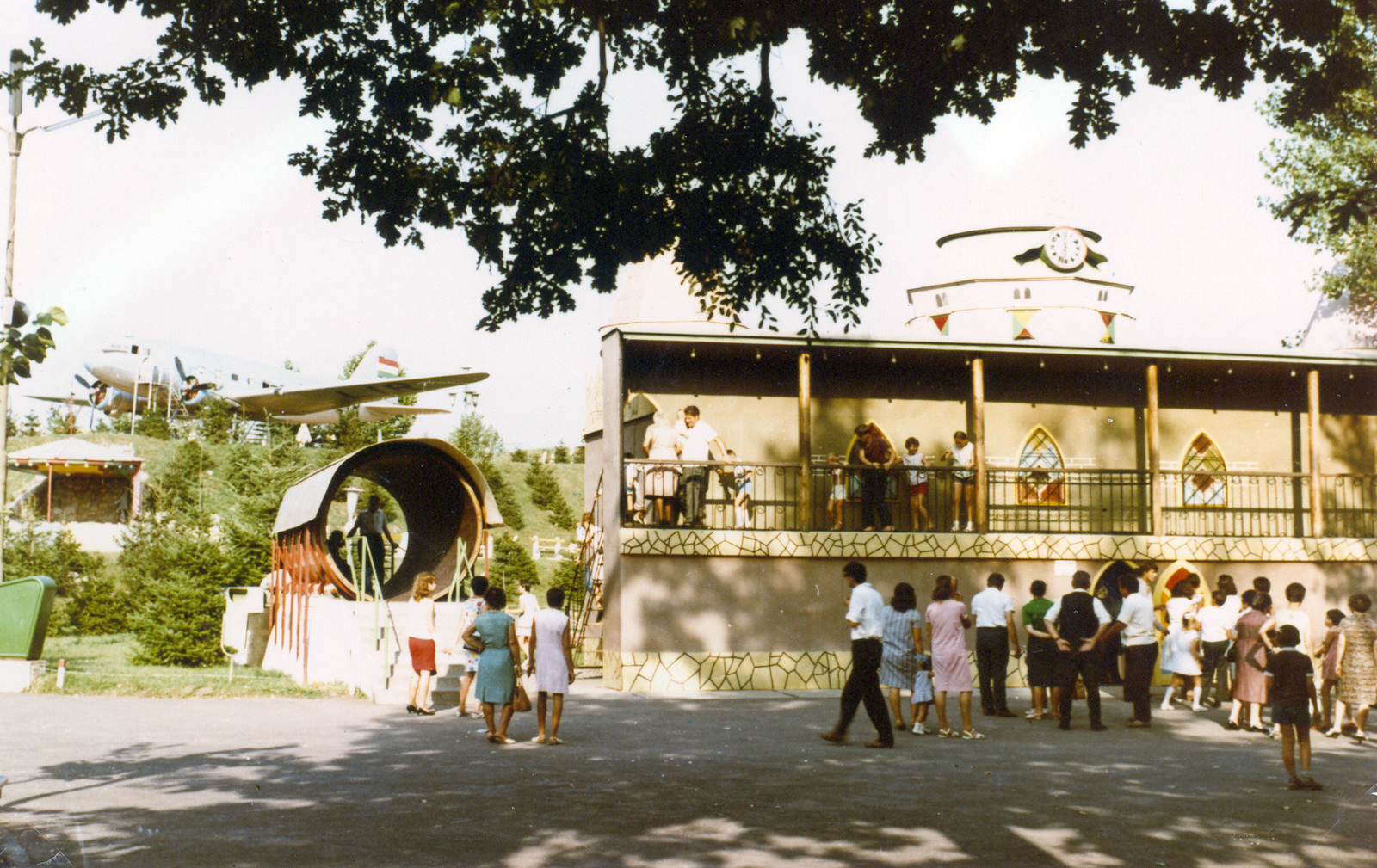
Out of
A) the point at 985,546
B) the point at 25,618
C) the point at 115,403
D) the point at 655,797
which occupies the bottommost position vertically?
the point at 655,797

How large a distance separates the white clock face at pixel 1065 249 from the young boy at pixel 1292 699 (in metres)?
32.7

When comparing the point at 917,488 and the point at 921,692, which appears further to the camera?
the point at 917,488

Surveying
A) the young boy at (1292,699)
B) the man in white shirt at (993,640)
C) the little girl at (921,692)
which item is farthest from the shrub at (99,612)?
the young boy at (1292,699)

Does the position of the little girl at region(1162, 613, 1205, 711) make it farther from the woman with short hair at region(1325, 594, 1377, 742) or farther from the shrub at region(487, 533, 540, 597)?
the shrub at region(487, 533, 540, 597)

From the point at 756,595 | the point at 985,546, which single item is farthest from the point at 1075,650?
the point at 756,595

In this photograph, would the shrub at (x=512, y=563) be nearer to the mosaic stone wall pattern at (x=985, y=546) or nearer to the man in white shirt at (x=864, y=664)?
the mosaic stone wall pattern at (x=985, y=546)

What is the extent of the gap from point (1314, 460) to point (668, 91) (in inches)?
552

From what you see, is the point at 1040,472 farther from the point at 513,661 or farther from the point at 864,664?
the point at 513,661

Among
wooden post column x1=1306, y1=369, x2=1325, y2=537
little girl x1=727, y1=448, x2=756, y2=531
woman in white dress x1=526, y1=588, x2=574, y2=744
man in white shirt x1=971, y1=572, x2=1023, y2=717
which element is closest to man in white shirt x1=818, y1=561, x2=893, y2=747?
woman in white dress x1=526, y1=588, x2=574, y2=744

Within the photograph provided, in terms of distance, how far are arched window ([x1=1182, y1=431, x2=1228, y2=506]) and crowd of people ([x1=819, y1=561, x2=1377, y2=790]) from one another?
18.7ft

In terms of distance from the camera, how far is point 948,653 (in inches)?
505

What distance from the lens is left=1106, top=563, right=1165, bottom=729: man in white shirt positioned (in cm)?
1357

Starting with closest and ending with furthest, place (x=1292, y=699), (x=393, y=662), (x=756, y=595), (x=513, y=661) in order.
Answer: (x=1292, y=699), (x=513, y=661), (x=393, y=662), (x=756, y=595)

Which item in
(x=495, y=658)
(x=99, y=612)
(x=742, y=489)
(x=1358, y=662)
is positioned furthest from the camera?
(x=99, y=612)
